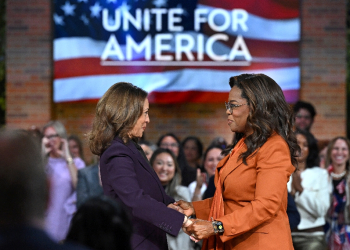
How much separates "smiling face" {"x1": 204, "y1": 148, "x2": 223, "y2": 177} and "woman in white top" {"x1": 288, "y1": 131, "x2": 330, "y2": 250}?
2.69 ft

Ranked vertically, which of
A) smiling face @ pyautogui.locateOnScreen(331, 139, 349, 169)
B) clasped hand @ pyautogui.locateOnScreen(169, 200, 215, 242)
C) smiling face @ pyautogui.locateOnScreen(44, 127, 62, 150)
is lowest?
clasped hand @ pyautogui.locateOnScreen(169, 200, 215, 242)

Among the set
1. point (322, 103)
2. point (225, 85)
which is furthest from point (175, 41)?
point (322, 103)

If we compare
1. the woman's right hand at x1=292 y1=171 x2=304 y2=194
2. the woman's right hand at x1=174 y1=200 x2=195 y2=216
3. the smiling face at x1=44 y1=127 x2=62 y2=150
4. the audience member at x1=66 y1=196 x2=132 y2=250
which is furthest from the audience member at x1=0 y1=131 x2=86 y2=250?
the smiling face at x1=44 y1=127 x2=62 y2=150

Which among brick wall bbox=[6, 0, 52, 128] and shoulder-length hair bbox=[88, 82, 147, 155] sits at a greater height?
brick wall bbox=[6, 0, 52, 128]

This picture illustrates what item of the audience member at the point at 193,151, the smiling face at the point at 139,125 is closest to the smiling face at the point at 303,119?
the audience member at the point at 193,151

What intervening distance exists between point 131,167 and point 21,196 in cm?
147

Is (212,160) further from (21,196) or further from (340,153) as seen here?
(21,196)

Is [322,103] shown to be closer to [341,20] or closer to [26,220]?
[341,20]

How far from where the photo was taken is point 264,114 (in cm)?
252

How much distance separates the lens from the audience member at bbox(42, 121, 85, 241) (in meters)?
4.70

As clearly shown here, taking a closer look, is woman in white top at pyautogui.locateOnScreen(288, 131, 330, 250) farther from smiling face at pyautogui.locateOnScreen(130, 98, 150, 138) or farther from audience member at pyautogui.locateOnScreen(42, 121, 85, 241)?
smiling face at pyautogui.locateOnScreen(130, 98, 150, 138)

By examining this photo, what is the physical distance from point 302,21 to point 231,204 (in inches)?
205

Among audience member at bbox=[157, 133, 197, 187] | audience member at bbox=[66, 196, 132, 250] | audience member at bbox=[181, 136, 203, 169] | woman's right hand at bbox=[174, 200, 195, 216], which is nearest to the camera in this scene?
audience member at bbox=[66, 196, 132, 250]

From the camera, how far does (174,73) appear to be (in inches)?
279
